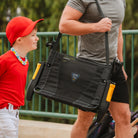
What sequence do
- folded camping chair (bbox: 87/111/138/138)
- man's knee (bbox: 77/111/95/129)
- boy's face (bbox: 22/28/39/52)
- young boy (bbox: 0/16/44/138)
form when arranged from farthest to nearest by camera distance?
1. folded camping chair (bbox: 87/111/138/138)
2. man's knee (bbox: 77/111/95/129)
3. boy's face (bbox: 22/28/39/52)
4. young boy (bbox: 0/16/44/138)

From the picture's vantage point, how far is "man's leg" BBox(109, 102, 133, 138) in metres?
3.25

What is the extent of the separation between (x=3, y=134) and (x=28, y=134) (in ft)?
6.25

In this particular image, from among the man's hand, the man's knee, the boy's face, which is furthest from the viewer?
the man's knee

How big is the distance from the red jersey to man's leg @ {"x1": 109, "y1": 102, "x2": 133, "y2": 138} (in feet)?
2.61

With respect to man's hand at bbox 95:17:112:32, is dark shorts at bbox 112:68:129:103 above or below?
below

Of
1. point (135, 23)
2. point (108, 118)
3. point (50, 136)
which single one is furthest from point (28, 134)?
point (135, 23)

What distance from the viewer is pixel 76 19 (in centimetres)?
303

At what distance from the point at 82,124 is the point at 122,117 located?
362 mm

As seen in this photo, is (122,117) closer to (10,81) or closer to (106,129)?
(106,129)

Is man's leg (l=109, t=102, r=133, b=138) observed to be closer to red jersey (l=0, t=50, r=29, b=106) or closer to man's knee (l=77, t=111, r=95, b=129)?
man's knee (l=77, t=111, r=95, b=129)

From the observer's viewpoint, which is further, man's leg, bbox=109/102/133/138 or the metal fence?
the metal fence

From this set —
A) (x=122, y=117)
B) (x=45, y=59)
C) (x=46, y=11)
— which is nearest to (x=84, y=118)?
(x=122, y=117)

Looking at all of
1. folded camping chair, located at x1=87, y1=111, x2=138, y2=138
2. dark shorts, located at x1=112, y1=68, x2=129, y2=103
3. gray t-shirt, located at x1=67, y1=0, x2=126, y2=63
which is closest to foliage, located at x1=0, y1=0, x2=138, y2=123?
folded camping chair, located at x1=87, y1=111, x2=138, y2=138

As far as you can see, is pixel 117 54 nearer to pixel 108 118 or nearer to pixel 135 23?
pixel 108 118
